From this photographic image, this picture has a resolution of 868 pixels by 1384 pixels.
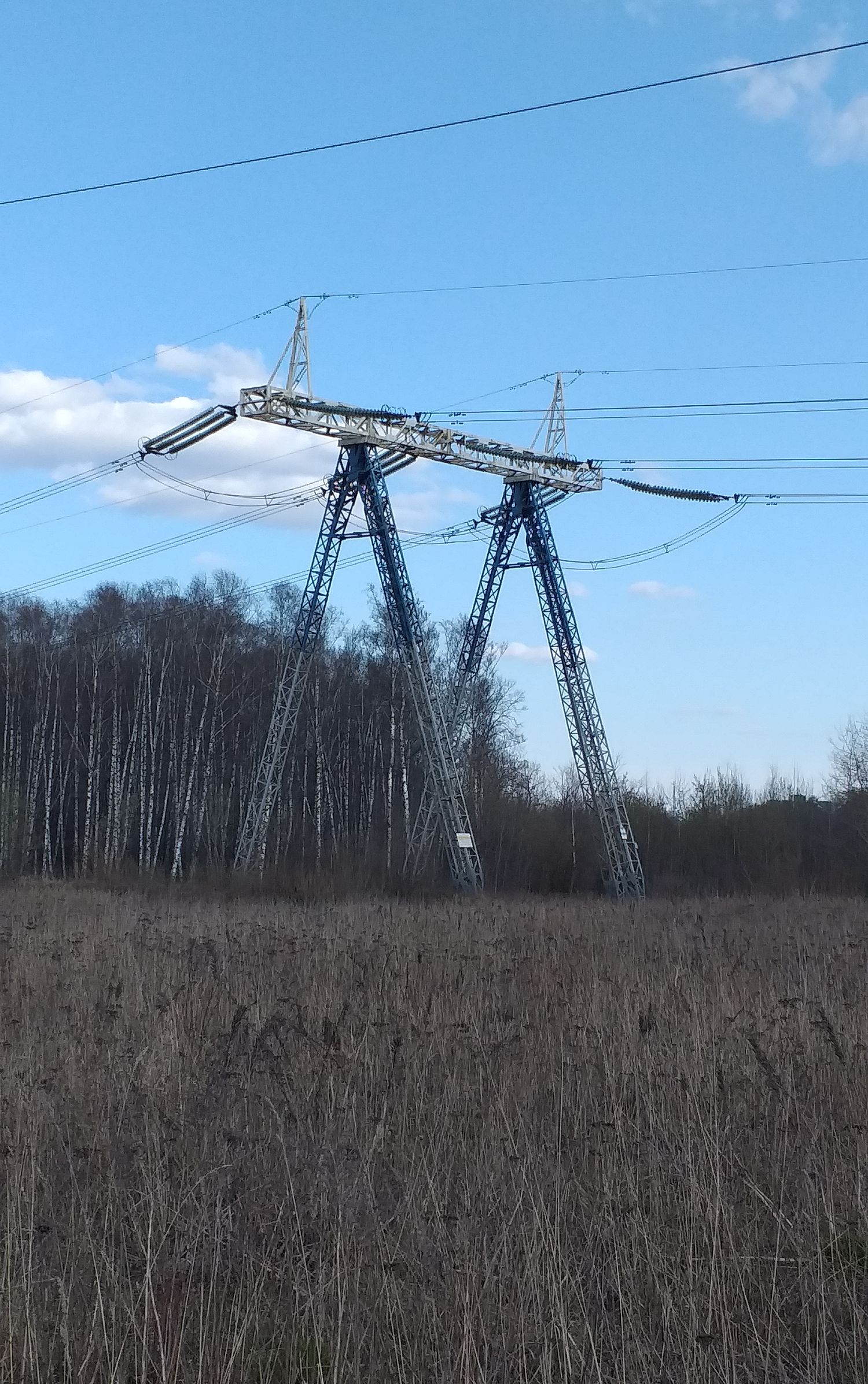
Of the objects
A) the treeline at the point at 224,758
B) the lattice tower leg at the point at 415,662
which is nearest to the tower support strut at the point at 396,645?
the lattice tower leg at the point at 415,662

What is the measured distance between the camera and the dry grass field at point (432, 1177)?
3.62 meters

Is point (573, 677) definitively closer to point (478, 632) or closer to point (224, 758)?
point (478, 632)

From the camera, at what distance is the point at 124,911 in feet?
55.9

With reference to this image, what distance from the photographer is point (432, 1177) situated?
4961 mm


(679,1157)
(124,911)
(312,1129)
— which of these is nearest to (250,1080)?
(312,1129)

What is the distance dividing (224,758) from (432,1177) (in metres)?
39.9

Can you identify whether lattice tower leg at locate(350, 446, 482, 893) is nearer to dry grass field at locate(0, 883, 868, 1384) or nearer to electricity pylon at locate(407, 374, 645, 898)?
electricity pylon at locate(407, 374, 645, 898)

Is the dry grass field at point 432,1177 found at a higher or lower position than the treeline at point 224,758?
lower

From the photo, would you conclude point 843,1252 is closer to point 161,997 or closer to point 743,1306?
point 743,1306

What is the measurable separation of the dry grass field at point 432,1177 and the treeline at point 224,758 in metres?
25.2

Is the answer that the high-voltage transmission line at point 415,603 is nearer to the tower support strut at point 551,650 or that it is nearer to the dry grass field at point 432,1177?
the tower support strut at point 551,650

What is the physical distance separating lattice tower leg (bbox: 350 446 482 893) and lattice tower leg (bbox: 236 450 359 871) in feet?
1.16

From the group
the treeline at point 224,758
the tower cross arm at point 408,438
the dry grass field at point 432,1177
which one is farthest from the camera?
the treeline at point 224,758

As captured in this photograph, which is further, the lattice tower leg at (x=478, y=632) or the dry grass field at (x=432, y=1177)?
the lattice tower leg at (x=478, y=632)
